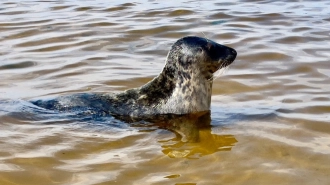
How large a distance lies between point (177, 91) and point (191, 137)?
994 millimetres

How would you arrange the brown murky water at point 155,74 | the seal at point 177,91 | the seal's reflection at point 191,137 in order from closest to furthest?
1. the brown murky water at point 155,74
2. the seal's reflection at point 191,137
3. the seal at point 177,91

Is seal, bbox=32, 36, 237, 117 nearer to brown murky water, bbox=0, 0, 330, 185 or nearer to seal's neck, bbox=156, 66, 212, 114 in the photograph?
seal's neck, bbox=156, 66, 212, 114

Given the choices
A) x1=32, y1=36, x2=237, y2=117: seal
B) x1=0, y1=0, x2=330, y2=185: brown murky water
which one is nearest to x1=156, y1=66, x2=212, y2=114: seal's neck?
x1=32, y1=36, x2=237, y2=117: seal

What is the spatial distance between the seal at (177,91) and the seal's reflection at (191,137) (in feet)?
0.50

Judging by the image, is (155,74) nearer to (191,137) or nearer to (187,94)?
Result: (187,94)

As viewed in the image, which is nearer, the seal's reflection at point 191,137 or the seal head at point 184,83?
the seal's reflection at point 191,137

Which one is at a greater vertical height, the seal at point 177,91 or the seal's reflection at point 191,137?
the seal at point 177,91

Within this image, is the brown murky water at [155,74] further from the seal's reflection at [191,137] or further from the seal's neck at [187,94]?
the seal's neck at [187,94]

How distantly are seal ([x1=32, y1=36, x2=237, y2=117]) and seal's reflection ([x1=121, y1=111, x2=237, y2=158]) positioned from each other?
152 millimetres

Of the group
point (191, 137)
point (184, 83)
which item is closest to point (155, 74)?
point (184, 83)

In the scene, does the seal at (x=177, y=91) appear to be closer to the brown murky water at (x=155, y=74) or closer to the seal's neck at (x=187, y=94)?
the seal's neck at (x=187, y=94)

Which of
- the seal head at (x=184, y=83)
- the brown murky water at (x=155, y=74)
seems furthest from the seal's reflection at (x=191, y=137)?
the seal head at (x=184, y=83)

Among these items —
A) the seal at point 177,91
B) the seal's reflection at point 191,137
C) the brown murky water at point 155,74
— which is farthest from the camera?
the seal at point 177,91

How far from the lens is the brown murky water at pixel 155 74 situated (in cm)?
446
